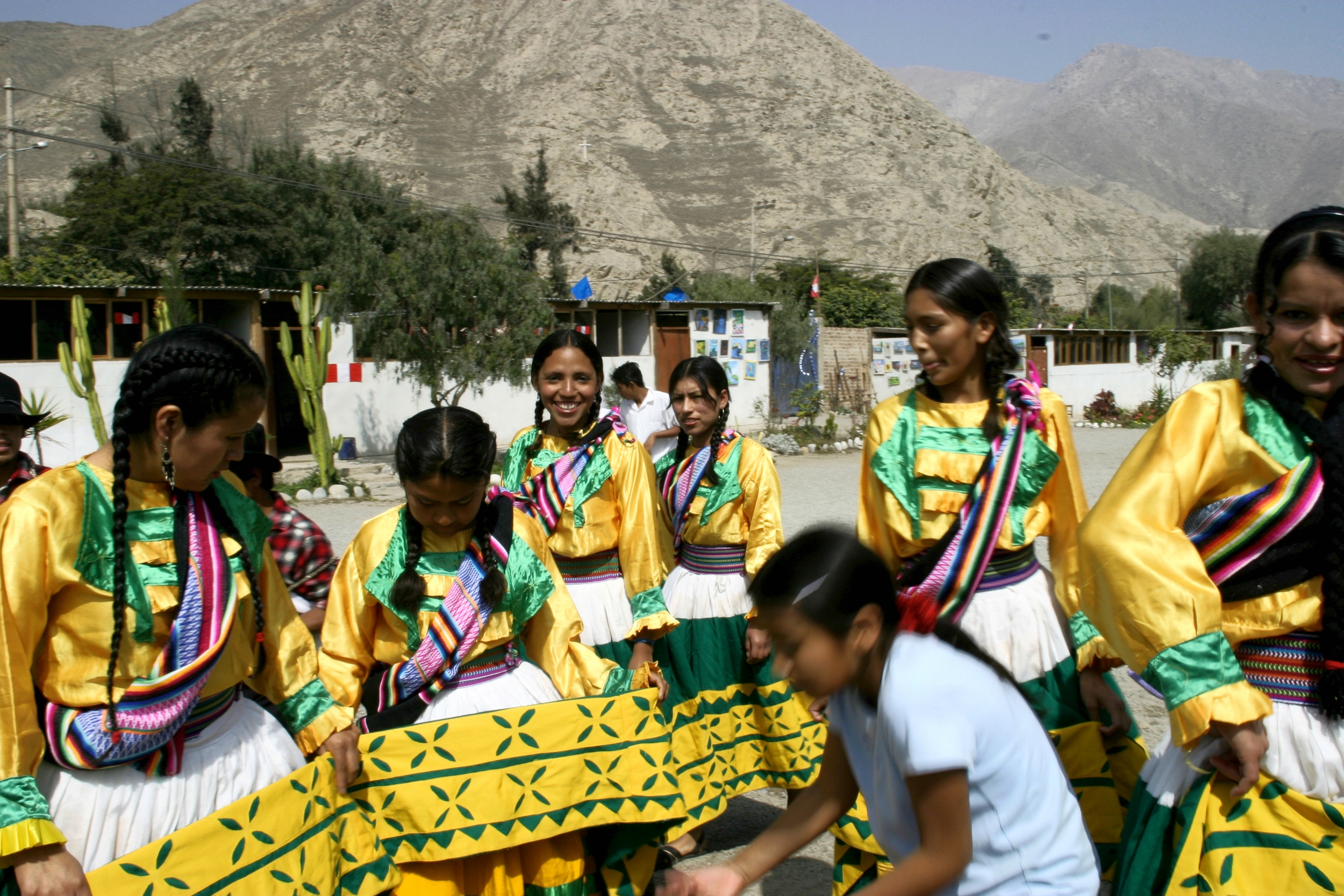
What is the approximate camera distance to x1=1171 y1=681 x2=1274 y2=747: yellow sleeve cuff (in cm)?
177

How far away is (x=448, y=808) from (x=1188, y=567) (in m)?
1.77

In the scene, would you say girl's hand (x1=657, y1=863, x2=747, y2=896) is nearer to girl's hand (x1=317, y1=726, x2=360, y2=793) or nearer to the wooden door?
girl's hand (x1=317, y1=726, x2=360, y2=793)

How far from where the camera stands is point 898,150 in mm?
86625

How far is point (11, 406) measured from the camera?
376 cm

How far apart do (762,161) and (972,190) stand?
17198 mm

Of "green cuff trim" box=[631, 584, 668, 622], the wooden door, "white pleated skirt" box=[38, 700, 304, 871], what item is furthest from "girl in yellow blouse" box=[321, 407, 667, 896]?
the wooden door

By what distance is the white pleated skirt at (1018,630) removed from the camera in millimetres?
2771

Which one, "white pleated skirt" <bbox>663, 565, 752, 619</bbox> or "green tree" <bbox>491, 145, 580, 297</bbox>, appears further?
"green tree" <bbox>491, 145, 580, 297</bbox>

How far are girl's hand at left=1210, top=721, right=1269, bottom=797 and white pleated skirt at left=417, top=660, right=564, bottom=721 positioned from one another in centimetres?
160

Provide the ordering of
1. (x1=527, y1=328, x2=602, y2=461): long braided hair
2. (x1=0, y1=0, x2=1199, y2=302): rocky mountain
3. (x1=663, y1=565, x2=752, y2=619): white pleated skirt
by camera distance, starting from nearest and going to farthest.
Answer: (x1=527, y1=328, x2=602, y2=461): long braided hair
(x1=663, y1=565, x2=752, y2=619): white pleated skirt
(x1=0, y1=0, x2=1199, y2=302): rocky mountain

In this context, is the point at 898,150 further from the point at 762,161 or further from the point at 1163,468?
the point at 1163,468

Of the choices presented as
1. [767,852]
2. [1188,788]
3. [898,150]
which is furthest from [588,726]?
[898,150]

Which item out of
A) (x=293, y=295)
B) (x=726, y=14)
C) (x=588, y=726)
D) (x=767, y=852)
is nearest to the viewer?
(x=767, y=852)

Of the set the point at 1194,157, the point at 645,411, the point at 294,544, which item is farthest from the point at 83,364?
the point at 1194,157
